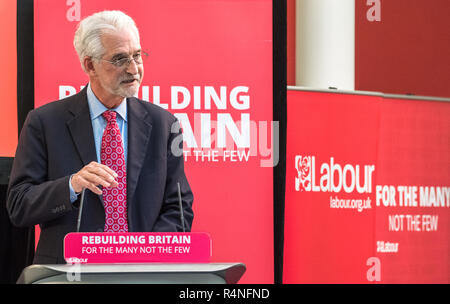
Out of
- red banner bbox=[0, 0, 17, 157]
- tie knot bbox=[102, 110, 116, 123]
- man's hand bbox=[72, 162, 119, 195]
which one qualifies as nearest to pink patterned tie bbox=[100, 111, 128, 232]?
tie knot bbox=[102, 110, 116, 123]

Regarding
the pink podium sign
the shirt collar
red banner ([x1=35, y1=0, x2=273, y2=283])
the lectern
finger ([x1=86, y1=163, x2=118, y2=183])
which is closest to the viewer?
the lectern

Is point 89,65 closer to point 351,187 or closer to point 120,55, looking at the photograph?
point 120,55

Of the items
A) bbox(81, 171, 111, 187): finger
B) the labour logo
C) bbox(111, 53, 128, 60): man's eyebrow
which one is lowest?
the labour logo

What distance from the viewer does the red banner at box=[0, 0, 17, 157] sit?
3217mm

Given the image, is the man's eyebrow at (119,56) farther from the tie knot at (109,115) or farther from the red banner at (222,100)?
the red banner at (222,100)

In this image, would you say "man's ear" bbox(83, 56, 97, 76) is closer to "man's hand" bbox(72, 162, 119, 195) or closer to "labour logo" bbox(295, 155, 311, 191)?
"man's hand" bbox(72, 162, 119, 195)

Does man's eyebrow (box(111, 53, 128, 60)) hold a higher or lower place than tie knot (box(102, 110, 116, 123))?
higher

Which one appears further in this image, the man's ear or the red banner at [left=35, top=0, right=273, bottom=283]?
the red banner at [left=35, top=0, right=273, bottom=283]

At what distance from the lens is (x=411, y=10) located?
5.80 meters

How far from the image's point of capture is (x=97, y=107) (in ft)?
8.05

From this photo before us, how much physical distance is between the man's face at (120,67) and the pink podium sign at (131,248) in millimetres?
832

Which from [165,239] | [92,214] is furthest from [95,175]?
[92,214]

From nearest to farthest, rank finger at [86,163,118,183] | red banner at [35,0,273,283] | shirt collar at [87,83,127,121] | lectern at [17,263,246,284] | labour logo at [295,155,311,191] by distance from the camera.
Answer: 1. lectern at [17,263,246,284]
2. finger at [86,163,118,183]
3. shirt collar at [87,83,127,121]
4. red banner at [35,0,273,283]
5. labour logo at [295,155,311,191]

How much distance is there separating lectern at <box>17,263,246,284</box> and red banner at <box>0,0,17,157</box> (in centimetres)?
187
